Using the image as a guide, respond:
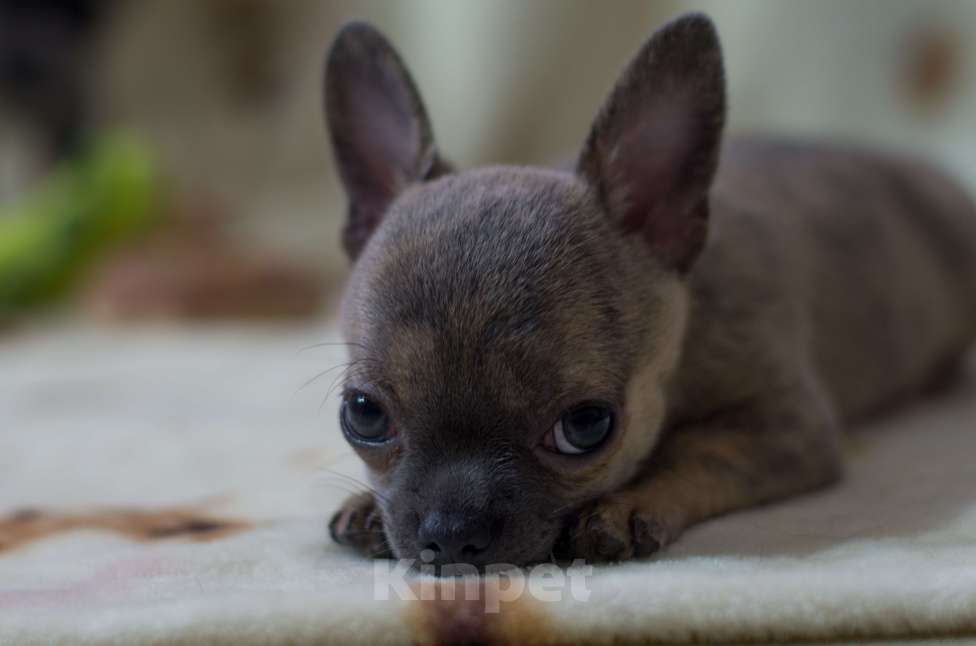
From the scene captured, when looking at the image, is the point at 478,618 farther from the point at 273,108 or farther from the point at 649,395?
the point at 273,108

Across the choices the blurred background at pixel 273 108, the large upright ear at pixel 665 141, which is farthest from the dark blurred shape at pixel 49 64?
the large upright ear at pixel 665 141

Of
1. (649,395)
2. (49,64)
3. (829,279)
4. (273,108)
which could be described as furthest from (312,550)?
(273,108)

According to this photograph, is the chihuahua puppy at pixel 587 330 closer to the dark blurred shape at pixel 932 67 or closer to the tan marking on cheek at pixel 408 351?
the tan marking on cheek at pixel 408 351

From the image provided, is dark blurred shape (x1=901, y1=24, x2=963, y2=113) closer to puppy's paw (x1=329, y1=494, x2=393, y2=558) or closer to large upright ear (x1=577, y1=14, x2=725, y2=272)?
large upright ear (x1=577, y1=14, x2=725, y2=272)

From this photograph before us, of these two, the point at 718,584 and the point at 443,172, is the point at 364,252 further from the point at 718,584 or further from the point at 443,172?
the point at 718,584

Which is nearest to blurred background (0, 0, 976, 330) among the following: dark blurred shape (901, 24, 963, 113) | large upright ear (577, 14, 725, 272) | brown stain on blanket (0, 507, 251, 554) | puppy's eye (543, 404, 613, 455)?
dark blurred shape (901, 24, 963, 113)

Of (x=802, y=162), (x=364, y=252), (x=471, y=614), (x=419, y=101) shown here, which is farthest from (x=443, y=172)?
(x=802, y=162)
